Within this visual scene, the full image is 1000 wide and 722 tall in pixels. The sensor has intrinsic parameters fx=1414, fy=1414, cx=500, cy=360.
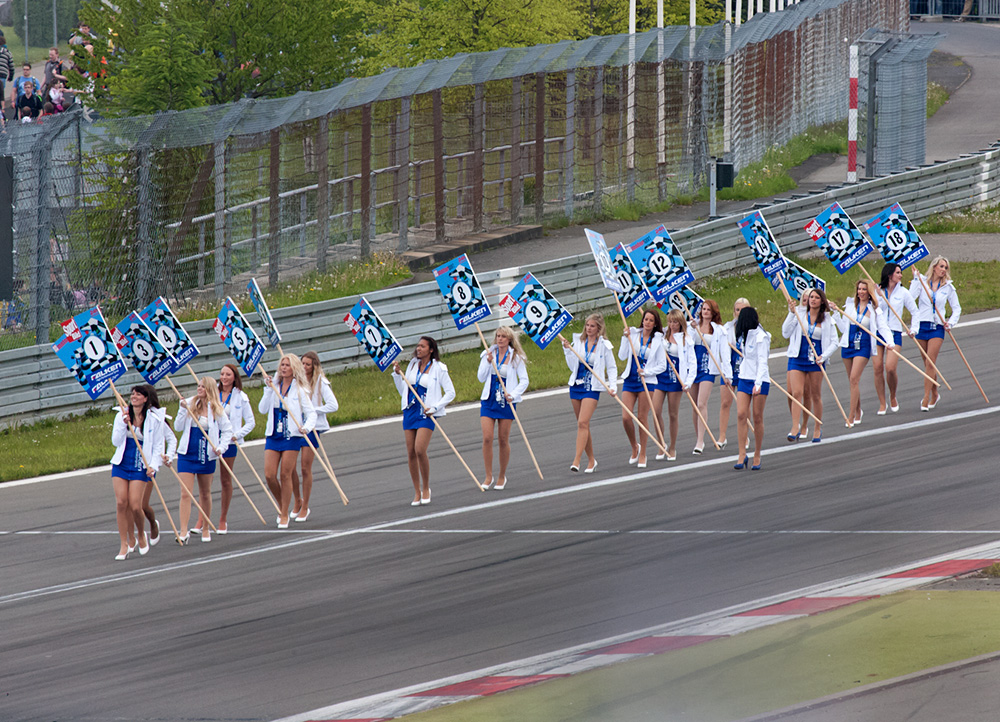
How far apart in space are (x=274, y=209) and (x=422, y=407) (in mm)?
9832

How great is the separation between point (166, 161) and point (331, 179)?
4242mm

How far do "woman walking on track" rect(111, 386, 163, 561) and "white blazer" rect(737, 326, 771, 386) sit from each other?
6338mm

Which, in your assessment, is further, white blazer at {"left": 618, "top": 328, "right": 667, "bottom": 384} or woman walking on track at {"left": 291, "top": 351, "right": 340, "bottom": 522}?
white blazer at {"left": 618, "top": 328, "right": 667, "bottom": 384}

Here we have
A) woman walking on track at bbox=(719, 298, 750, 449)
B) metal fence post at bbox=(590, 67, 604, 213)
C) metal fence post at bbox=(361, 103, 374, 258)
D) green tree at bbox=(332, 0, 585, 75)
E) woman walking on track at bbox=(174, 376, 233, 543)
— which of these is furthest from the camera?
green tree at bbox=(332, 0, 585, 75)

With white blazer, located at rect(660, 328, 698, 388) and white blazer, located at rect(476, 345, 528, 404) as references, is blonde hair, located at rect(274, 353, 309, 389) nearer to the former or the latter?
white blazer, located at rect(476, 345, 528, 404)

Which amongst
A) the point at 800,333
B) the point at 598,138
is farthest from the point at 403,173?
the point at 800,333

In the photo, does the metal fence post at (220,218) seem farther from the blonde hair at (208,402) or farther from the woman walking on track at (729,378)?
the woman walking on track at (729,378)

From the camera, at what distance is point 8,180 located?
19.4m

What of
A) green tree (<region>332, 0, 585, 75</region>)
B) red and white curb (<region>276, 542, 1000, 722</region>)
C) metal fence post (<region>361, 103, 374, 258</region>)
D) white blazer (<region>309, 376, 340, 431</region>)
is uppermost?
green tree (<region>332, 0, 585, 75</region>)

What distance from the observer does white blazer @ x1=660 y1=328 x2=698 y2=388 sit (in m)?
16.3

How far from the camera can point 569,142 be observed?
30.0m

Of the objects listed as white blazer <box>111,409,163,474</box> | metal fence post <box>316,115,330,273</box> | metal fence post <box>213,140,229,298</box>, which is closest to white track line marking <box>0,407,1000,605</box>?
white blazer <box>111,409,163,474</box>

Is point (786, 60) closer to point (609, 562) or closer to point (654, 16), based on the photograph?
point (654, 16)

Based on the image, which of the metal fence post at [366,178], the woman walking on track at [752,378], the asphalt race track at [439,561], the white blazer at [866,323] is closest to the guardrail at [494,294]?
the asphalt race track at [439,561]
